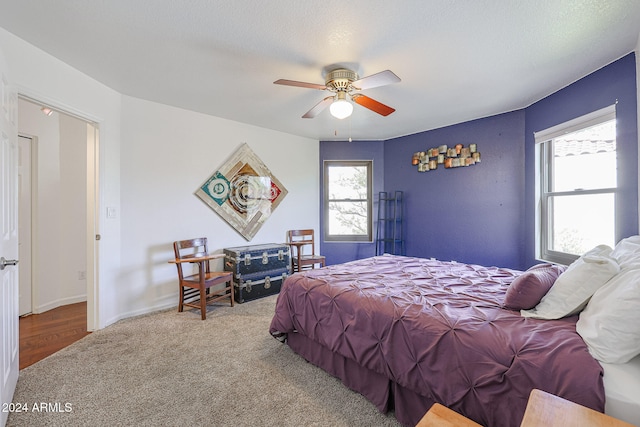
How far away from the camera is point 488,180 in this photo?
3656 millimetres

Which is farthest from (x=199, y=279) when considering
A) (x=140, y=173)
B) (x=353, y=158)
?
(x=353, y=158)

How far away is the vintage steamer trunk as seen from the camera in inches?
140

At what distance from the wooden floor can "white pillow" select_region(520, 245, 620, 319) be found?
3.56 metres

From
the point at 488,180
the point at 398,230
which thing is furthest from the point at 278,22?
the point at 398,230

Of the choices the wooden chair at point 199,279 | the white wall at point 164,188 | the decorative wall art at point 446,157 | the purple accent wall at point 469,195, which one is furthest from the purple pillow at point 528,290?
the white wall at point 164,188

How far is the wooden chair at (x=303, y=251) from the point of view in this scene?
13.8 feet

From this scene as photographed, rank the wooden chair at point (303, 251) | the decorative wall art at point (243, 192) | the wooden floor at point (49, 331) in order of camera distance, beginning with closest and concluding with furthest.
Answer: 1. the wooden floor at point (49, 331)
2. the decorative wall art at point (243, 192)
3. the wooden chair at point (303, 251)

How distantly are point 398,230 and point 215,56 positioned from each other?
3.72 m

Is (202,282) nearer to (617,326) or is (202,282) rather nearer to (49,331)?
(49,331)

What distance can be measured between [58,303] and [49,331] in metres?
0.87

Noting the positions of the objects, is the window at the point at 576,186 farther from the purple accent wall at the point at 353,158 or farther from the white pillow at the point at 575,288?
the purple accent wall at the point at 353,158

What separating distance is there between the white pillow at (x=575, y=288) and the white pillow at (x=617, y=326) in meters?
0.13

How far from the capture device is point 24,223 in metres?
3.08

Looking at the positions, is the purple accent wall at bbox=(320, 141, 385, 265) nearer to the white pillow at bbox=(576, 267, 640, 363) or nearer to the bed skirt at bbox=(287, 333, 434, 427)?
the bed skirt at bbox=(287, 333, 434, 427)
